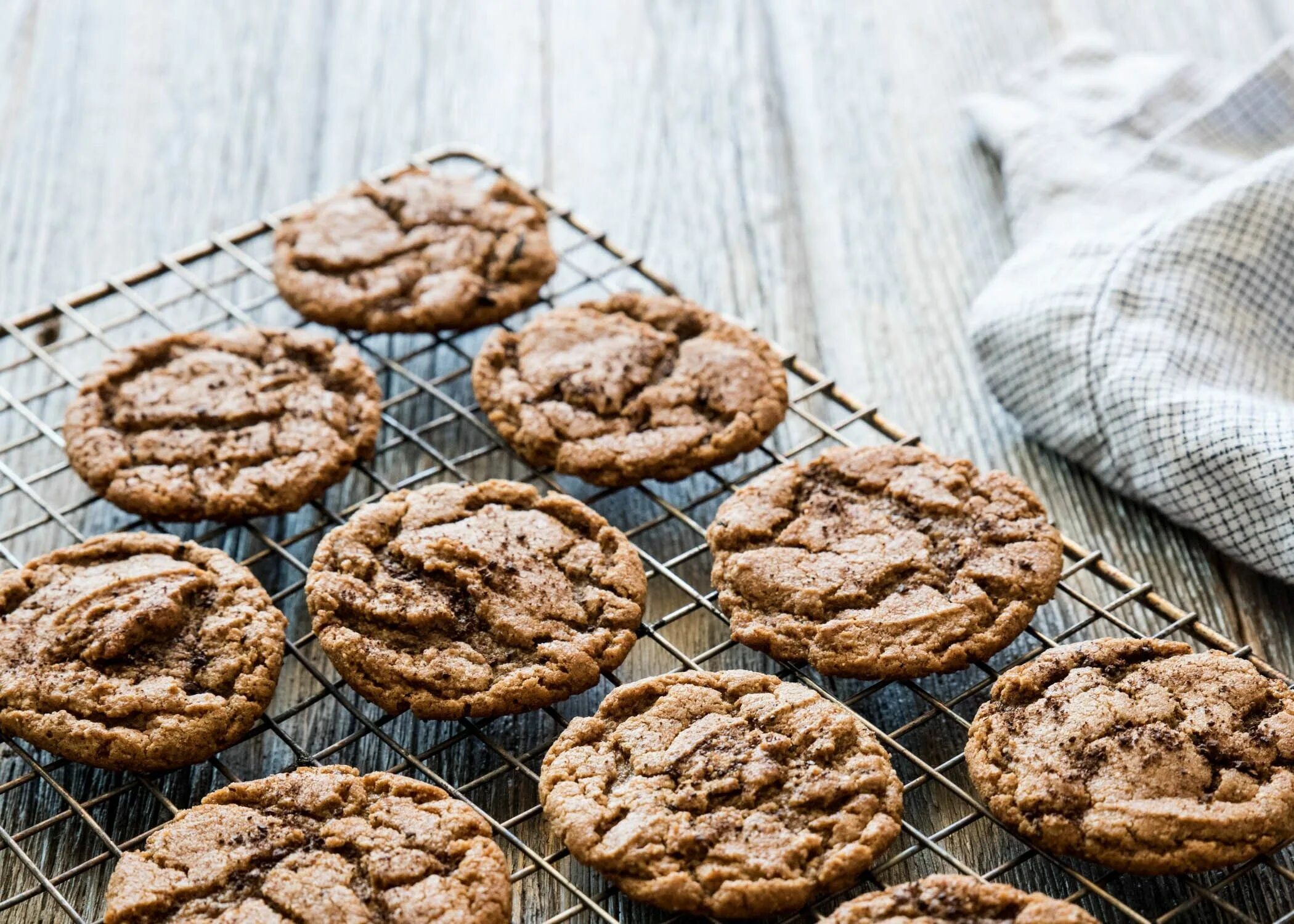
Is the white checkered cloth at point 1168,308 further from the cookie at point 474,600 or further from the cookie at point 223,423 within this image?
the cookie at point 223,423

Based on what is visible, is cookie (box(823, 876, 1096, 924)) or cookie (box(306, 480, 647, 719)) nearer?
cookie (box(823, 876, 1096, 924))

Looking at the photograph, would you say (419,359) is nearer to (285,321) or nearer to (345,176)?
(285,321)

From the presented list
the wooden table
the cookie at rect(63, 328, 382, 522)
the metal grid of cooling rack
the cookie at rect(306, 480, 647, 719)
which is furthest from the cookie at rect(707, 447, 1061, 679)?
the cookie at rect(63, 328, 382, 522)

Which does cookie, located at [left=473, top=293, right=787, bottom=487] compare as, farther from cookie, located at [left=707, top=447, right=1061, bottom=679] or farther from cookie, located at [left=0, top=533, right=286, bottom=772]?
cookie, located at [left=0, top=533, right=286, bottom=772]

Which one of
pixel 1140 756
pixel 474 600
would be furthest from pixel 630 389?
pixel 1140 756

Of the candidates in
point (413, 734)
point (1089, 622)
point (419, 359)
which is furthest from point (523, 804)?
point (419, 359)

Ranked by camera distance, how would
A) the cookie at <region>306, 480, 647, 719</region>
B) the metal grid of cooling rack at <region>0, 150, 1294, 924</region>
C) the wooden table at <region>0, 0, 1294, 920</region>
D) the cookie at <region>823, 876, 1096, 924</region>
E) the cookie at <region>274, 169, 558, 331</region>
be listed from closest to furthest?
the cookie at <region>823, 876, 1096, 924</region> → the metal grid of cooling rack at <region>0, 150, 1294, 924</region> → the cookie at <region>306, 480, 647, 719</region> → the cookie at <region>274, 169, 558, 331</region> → the wooden table at <region>0, 0, 1294, 920</region>

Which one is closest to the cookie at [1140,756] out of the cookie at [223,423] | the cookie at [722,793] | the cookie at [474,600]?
the cookie at [722,793]
